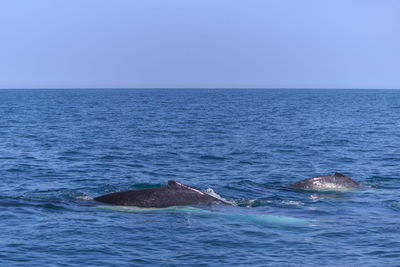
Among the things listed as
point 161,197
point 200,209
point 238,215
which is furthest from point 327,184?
point 161,197

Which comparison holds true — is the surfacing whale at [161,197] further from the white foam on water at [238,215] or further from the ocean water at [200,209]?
the ocean water at [200,209]

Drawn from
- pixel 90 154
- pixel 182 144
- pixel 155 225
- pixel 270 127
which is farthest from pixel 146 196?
pixel 270 127

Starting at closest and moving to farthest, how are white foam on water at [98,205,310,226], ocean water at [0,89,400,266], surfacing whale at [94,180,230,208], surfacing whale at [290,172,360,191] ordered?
ocean water at [0,89,400,266] < white foam on water at [98,205,310,226] < surfacing whale at [94,180,230,208] < surfacing whale at [290,172,360,191]

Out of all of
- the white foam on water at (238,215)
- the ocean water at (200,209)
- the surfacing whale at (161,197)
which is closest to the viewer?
the ocean water at (200,209)

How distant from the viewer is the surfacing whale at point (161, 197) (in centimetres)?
1862

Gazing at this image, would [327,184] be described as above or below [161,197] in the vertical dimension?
below

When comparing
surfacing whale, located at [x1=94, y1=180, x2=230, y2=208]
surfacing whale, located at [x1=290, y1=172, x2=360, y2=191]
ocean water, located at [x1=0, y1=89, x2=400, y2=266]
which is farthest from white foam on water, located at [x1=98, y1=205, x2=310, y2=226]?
surfacing whale, located at [x1=290, y1=172, x2=360, y2=191]

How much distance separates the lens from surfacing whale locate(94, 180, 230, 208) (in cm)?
1862

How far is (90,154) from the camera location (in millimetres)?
35156

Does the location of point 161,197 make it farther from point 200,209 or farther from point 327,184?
point 327,184

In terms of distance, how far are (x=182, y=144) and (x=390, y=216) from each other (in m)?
24.5

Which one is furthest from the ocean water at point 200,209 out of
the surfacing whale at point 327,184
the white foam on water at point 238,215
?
the surfacing whale at point 327,184

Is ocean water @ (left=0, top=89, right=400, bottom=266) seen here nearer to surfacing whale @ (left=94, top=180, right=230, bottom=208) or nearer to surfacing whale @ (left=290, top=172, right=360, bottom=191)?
surfacing whale @ (left=94, top=180, right=230, bottom=208)

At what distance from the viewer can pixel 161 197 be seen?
738 inches
